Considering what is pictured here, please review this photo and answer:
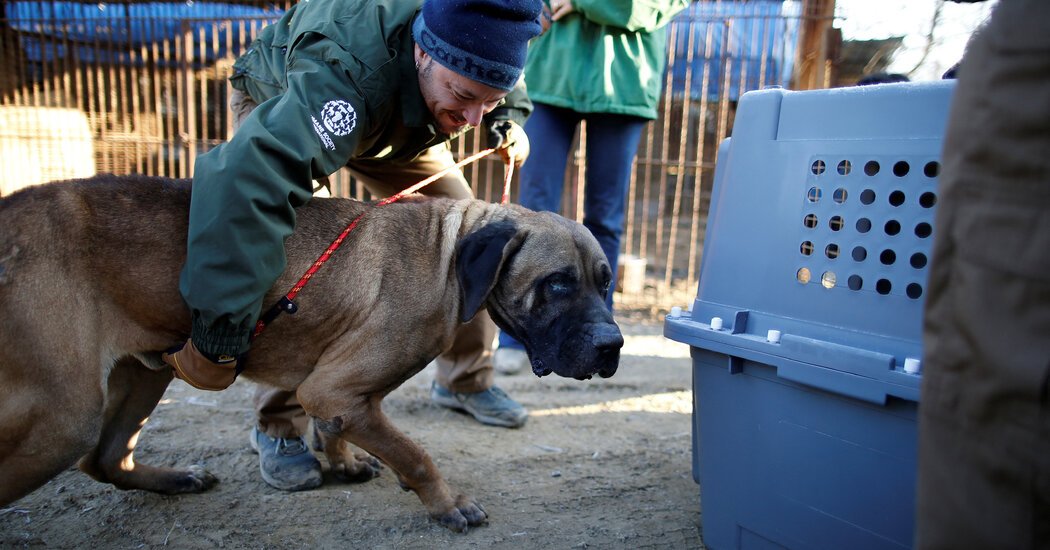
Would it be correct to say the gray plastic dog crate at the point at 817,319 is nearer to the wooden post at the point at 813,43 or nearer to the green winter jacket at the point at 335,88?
the green winter jacket at the point at 335,88

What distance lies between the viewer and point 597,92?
4.70 m

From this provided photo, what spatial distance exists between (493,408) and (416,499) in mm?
957

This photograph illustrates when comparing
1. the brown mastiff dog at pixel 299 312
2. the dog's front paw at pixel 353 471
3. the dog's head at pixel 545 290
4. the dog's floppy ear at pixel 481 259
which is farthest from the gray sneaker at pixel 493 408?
the dog's floppy ear at pixel 481 259

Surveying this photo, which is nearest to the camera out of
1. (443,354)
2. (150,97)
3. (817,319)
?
(817,319)

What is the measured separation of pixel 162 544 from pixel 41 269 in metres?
1.14

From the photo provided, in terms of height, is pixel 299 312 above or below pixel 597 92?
below

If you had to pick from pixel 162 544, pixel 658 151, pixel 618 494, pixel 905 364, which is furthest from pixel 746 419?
pixel 658 151

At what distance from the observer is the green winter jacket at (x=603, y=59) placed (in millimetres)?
4691

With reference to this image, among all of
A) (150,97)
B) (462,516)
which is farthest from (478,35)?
(150,97)

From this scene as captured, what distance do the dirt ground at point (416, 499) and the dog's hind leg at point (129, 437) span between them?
0.08 m

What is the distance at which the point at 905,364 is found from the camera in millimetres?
2008

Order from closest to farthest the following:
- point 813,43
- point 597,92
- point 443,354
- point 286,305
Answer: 1. point 286,305
2. point 443,354
3. point 597,92
4. point 813,43

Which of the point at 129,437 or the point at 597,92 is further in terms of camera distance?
the point at 597,92

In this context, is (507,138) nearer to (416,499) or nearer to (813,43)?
(416,499)
